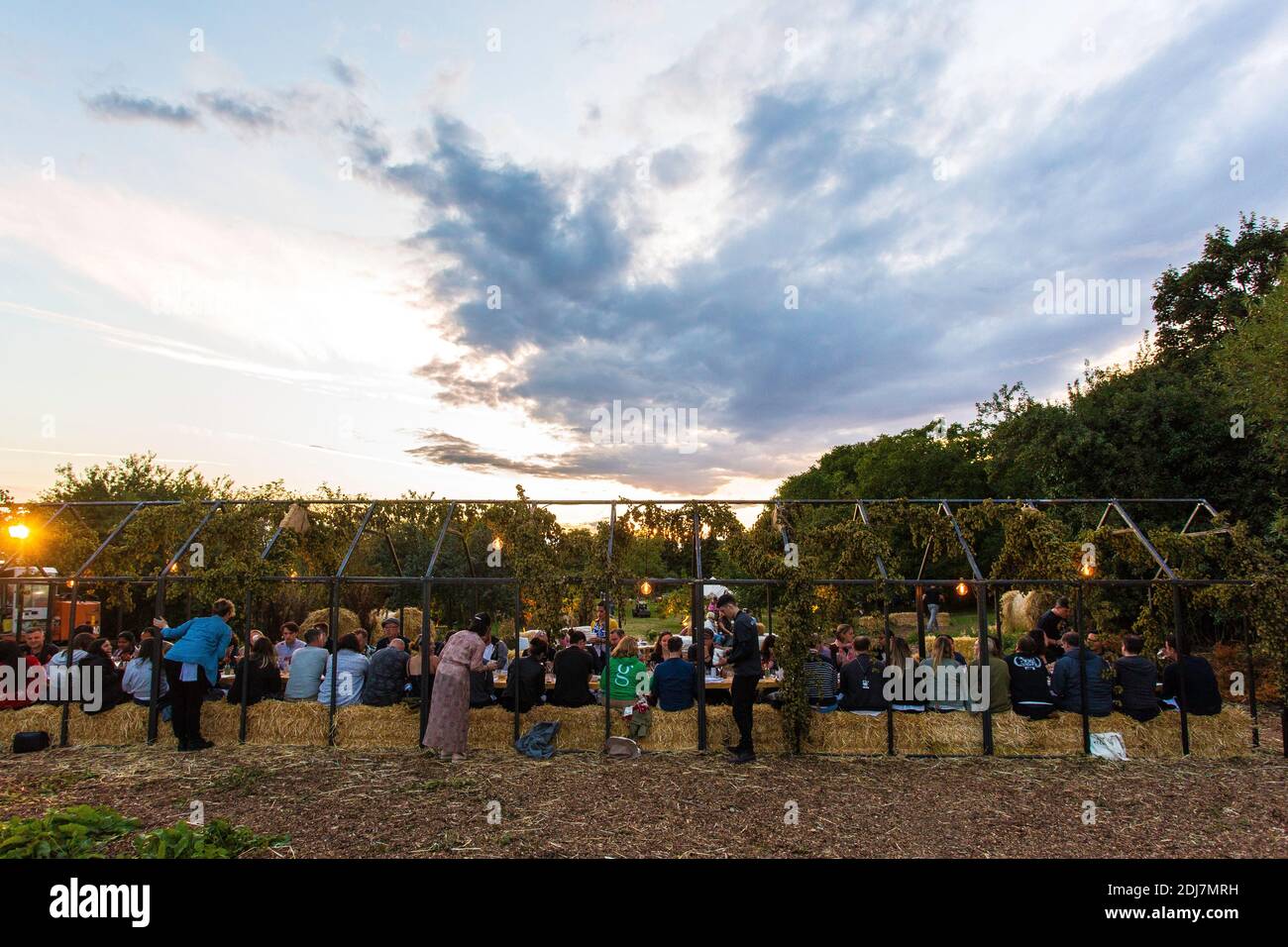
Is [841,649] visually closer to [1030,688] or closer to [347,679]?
[1030,688]

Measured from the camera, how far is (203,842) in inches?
238

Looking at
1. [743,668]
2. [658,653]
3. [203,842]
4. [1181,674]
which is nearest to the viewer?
[203,842]

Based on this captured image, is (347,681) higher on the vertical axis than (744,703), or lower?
higher

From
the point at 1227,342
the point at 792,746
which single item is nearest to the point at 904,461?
the point at 1227,342

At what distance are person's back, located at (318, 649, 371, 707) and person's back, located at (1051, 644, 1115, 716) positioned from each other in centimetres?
1008

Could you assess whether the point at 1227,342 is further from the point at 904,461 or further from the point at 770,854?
the point at 904,461

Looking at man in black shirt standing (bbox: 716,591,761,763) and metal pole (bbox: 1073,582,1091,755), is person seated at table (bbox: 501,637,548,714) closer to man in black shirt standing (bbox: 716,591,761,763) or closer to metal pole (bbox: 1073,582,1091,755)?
man in black shirt standing (bbox: 716,591,761,763)

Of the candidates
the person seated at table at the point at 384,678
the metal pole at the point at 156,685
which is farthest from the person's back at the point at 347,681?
the metal pole at the point at 156,685

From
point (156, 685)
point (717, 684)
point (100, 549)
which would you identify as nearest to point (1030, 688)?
point (717, 684)

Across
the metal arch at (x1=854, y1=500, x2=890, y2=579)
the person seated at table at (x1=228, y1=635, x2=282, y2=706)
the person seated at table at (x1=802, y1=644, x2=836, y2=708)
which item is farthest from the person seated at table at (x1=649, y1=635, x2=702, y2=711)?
the person seated at table at (x1=228, y1=635, x2=282, y2=706)

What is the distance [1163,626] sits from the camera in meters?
10.8

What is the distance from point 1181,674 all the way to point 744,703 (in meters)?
6.07

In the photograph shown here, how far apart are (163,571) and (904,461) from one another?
3865 cm

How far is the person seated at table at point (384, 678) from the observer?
10.4 metres
